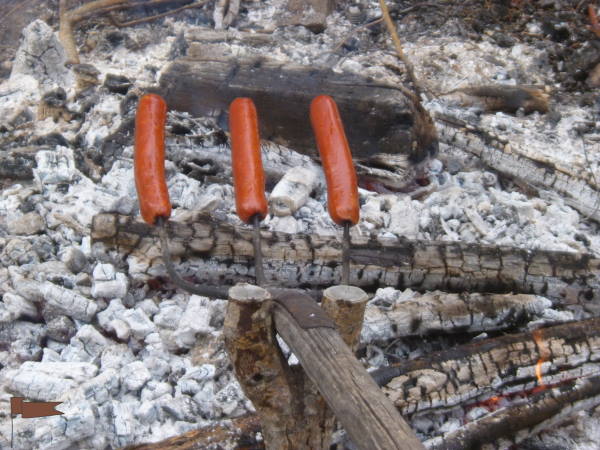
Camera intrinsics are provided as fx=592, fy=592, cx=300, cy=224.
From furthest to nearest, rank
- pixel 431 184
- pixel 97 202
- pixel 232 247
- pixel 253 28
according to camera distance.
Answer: pixel 253 28, pixel 431 184, pixel 97 202, pixel 232 247

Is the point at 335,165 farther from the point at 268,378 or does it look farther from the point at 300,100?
the point at 300,100

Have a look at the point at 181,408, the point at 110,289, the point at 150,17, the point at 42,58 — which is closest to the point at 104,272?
the point at 110,289

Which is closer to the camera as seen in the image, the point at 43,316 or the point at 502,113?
the point at 43,316

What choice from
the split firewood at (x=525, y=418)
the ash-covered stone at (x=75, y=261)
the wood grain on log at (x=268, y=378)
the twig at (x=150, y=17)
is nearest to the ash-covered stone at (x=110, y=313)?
the ash-covered stone at (x=75, y=261)

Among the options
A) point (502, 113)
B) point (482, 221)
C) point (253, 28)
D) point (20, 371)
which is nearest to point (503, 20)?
point (502, 113)

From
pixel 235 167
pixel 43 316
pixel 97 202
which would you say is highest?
pixel 235 167

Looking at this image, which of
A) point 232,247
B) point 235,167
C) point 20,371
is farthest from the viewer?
point 232,247

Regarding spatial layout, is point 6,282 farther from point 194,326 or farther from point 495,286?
point 495,286
